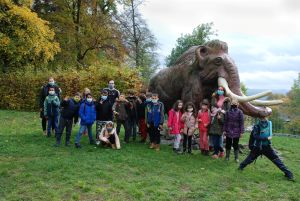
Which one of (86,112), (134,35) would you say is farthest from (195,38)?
(86,112)

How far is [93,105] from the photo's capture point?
41.8 feet

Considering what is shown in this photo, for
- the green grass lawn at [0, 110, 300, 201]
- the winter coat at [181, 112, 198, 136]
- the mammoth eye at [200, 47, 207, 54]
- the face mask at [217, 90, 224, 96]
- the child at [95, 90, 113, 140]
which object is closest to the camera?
the green grass lawn at [0, 110, 300, 201]

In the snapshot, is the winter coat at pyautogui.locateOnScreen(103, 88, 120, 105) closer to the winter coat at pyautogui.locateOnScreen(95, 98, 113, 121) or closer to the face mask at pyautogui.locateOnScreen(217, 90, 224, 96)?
the winter coat at pyautogui.locateOnScreen(95, 98, 113, 121)

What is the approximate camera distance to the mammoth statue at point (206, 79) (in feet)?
40.0

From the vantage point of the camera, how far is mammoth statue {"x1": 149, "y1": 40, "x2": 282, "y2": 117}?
12.2m

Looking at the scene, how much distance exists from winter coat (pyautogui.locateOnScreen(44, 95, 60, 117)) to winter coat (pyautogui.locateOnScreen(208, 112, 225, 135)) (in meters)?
5.30

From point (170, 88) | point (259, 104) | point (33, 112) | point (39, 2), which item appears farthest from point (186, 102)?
point (39, 2)

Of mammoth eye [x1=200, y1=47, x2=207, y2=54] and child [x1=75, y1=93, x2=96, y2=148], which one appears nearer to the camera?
child [x1=75, y1=93, x2=96, y2=148]

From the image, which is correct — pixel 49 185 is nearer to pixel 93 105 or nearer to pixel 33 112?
pixel 93 105

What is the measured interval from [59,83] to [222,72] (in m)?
13.5

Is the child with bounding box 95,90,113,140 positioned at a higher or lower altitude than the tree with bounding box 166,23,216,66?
lower

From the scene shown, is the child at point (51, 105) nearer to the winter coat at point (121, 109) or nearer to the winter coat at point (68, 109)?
the winter coat at point (68, 109)

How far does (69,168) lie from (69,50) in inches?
928

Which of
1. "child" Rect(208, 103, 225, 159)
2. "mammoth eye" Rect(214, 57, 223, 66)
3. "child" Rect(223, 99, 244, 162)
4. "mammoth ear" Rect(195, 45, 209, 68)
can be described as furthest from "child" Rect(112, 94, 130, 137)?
"child" Rect(223, 99, 244, 162)
